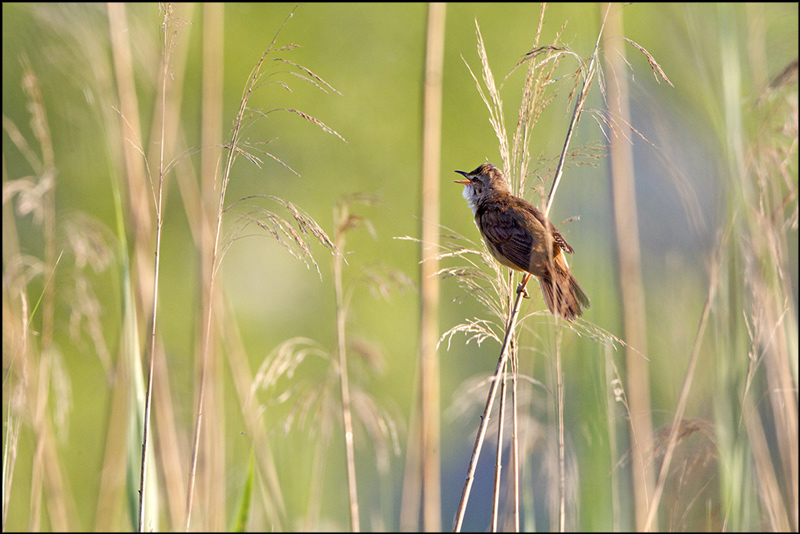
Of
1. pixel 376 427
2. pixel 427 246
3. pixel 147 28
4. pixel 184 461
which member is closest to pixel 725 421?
pixel 376 427

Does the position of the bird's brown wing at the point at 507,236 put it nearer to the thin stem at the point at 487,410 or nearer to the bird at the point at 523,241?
the bird at the point at 523,241

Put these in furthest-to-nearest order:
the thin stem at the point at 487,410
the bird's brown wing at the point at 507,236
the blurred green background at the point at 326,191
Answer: the blurred green background at the point at 326,191
the bird's brown wing at the point at 507,236
the thin stem at the point at 487,410

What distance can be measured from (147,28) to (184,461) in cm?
208

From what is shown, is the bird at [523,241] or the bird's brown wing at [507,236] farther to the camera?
the bird's brown wing at [507,236]

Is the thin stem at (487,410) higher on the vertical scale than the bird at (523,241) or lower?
lower

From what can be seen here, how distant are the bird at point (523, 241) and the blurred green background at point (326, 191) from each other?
1.36ft

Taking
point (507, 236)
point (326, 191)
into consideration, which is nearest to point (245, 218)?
point (507, 236)

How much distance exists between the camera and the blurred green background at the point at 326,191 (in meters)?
3.32

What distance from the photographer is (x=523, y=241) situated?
2104mm

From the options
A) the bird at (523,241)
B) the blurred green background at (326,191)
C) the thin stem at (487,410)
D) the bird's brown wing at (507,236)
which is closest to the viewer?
the thin stem at (487,410)

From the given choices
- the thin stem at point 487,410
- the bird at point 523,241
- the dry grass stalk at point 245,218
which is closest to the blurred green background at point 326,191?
the bird at point 523,241

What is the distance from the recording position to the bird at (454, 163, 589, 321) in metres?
1.77

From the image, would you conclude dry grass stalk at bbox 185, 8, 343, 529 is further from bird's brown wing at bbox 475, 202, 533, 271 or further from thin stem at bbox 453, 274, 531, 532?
bird's brown wing at bbox 475, 202, 533, 271

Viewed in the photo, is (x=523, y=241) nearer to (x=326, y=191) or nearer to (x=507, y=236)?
(x=507, y=236)
